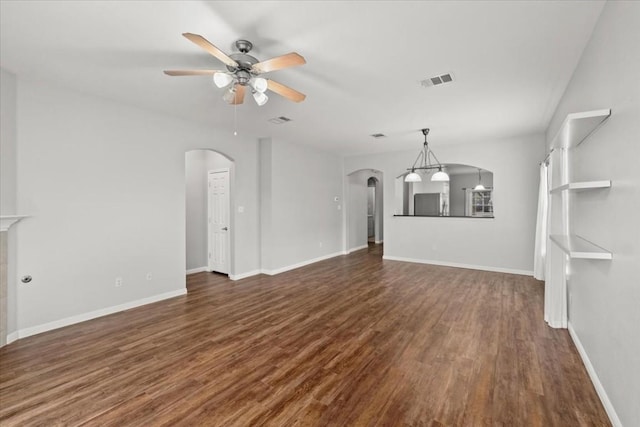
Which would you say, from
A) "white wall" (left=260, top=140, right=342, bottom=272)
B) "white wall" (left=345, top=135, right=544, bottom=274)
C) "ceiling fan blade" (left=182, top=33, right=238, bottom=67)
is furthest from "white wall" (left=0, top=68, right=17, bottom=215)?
"white wall" (left=345, top=135, right=544, bottom=274)

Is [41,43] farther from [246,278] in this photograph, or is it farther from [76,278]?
[246,278]

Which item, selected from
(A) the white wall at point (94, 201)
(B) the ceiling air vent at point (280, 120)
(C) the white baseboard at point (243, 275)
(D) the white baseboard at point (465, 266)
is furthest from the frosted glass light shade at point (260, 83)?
(D) the white baseboard at point (465, 266)

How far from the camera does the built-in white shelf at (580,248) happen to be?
6.45 ft

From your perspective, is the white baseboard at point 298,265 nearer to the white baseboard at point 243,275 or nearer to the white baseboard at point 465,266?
the white baseboard at point 243,275

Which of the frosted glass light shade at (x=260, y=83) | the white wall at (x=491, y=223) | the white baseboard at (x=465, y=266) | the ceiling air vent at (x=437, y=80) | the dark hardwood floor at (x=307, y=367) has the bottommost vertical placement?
the dark hardwood floor at (x=307, y=367)

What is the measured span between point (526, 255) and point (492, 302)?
2.38 meters

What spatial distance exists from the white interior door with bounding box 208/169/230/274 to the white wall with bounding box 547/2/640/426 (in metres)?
5.45

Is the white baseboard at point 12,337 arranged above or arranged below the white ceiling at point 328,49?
below

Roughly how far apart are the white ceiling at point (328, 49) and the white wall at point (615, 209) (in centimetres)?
40

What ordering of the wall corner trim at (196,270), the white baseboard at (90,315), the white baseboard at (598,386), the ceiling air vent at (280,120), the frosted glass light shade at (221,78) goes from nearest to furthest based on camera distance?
the white baseboard at (598,386)
the frosted glass light shade at (221,78)
the white baseboard at (90,315)
the ceiling air vent at (280,120)
the wall corner trim at (196,270)

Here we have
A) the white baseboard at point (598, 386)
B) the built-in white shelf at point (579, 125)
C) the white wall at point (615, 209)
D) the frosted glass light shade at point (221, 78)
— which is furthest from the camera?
the frosted glass light shade at point (221, 78)

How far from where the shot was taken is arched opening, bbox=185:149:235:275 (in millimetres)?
6023

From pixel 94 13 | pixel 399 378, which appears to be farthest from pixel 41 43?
pixel 399 378

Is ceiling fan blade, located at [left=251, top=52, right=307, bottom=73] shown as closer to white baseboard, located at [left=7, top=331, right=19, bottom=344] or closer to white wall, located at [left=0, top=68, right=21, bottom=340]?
white wall, located at [left=0, top=68, right=21, bottom=340]
